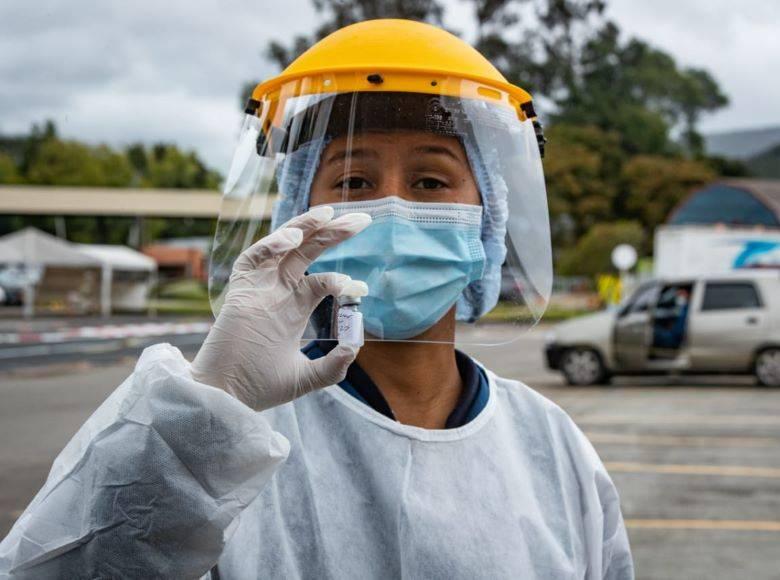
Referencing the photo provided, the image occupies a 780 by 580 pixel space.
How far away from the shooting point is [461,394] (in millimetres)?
1892

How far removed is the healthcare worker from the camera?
4.17 feet

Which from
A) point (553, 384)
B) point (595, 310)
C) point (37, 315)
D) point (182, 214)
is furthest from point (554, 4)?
point (37, 315)

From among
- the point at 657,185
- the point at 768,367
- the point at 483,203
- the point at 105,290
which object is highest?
the point at 483,203

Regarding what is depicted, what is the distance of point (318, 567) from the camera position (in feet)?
5.10

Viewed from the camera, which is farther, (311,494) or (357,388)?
(357,388)

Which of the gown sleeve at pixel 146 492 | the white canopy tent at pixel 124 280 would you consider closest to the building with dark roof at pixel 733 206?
the white canopy tent at pixel 124 280

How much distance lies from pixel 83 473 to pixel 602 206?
49447 mm

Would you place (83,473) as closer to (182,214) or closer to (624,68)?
(182,214)

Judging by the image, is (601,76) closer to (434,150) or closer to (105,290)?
(105,290)

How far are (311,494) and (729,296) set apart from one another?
1332 cm

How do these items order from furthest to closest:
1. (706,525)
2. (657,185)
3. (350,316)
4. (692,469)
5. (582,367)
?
(657,185) < (582,367) < (692,469) < (706,525) < (350,316)

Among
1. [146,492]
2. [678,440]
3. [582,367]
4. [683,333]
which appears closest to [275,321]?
[146,492]

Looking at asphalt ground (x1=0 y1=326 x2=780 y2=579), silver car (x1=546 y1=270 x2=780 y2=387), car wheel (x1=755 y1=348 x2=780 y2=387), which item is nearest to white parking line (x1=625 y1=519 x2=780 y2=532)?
asphalt ground (x1=0 y1=326 x2=780 y2=579)

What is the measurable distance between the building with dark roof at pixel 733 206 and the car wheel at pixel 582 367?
79.6 feet
